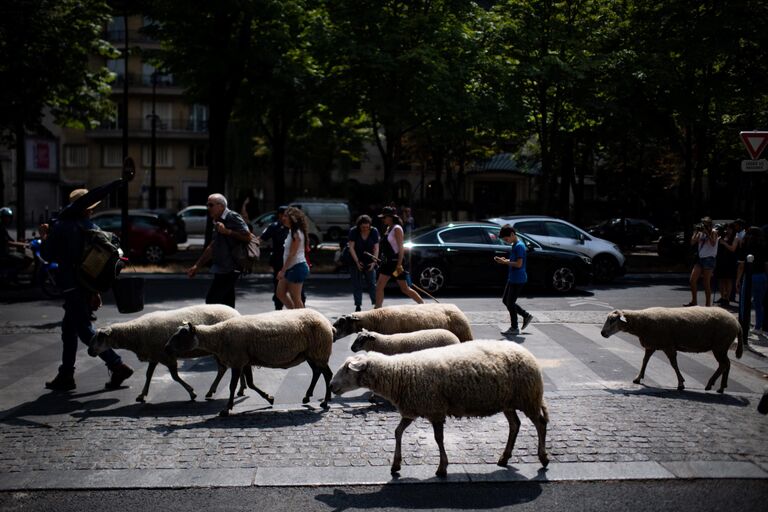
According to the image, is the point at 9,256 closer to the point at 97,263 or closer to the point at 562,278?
the point at 97,263

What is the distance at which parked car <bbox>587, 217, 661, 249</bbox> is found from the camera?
37.2m

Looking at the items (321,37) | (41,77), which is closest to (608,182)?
(321,37)

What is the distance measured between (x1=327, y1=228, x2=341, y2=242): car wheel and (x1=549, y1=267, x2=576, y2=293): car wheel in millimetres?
20650

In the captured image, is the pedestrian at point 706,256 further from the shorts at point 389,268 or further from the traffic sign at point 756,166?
the shorts at point 389,268

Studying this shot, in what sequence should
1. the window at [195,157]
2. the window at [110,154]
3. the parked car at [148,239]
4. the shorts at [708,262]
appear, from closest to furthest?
the shorts at [708,262]
the parked car at [148,239]
the window at [110,154]
the window at [195,157]

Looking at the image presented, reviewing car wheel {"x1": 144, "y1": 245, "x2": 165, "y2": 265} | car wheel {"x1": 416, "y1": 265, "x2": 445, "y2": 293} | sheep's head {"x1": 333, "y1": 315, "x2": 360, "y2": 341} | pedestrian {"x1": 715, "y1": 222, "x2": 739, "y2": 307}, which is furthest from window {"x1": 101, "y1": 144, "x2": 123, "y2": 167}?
sheep's head {"x1": 333, "y1": 315, "x2": 360, "y2": 341}

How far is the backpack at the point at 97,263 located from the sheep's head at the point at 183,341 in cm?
157

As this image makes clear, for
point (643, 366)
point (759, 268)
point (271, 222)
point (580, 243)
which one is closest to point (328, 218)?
point (271, 222)

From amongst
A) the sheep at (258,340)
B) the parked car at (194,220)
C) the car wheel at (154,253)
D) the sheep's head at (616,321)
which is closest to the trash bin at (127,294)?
the sheep at (258,340)

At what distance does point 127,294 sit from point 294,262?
8.43 feet

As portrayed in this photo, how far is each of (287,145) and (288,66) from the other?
25.7m

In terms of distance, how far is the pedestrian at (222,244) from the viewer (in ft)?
32.0

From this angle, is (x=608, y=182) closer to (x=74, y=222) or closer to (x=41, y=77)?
(x=41, y=77)

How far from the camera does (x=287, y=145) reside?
165 feet
